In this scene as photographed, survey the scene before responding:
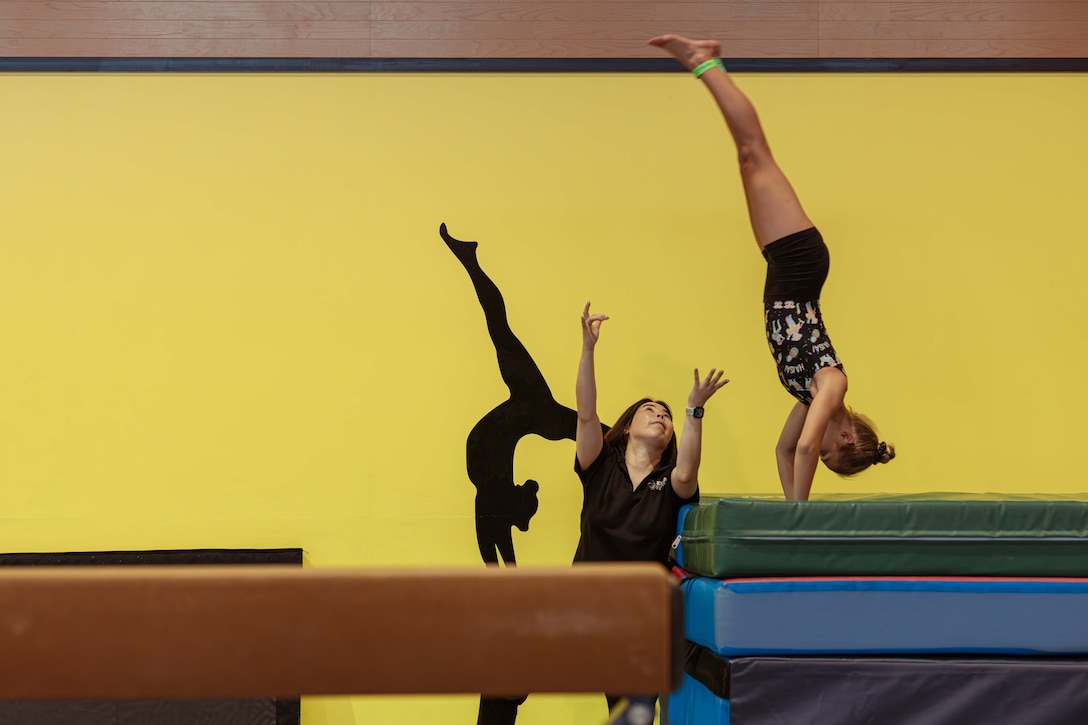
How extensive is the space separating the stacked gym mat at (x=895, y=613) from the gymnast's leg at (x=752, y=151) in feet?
4.05

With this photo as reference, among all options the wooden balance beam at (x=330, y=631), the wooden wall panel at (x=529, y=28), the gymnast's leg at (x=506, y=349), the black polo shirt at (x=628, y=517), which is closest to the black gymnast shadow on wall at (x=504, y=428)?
the gymnast's leg at (x=506, y=349)

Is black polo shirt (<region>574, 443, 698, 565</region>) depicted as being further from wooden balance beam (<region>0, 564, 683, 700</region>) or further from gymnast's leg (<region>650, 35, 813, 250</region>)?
wooden balance beam (<region>0, 564, 683, 700</region>)

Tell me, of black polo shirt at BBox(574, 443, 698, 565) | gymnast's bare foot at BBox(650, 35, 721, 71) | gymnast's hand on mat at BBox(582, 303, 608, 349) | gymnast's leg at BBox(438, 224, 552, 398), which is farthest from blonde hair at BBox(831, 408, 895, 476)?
gymnast's bare foot at BBox(650, 35, 721, 71)

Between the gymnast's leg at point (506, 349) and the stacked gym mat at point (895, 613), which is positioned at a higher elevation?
the gymnast's leg at point (506, 349)

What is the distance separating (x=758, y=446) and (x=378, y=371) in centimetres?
150

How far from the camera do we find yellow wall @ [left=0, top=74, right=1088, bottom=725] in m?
3.62

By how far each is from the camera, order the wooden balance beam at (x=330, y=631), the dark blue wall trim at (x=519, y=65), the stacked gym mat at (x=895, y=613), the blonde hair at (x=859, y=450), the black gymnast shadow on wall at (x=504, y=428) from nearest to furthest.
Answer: the wooden balance beam at (x=330, y=631) < the stacked gym mat at (x=895, y=613) < the blonde hair at (x=859, y=450) < the black gymnast shadow on wall at (x=504, y=428) < the dark blue wall trim at (x=519, y=65)

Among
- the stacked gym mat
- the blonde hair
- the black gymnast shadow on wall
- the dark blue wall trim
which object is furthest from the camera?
the dark blue wall trim

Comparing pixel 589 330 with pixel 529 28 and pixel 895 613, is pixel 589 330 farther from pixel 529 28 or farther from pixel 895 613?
pixel 529 28

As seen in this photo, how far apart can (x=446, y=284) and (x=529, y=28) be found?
3.64 ft

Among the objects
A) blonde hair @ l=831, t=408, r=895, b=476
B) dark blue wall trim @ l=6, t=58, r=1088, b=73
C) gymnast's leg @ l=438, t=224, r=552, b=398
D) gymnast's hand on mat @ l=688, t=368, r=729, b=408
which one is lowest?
blonde hair @ l=831, t=408, r=895, b=476

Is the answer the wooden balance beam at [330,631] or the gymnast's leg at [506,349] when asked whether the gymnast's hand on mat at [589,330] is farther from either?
the wooden balance beam at [330,631]

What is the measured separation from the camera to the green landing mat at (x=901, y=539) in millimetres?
2016

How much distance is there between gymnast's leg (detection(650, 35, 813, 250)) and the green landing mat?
1222mm
